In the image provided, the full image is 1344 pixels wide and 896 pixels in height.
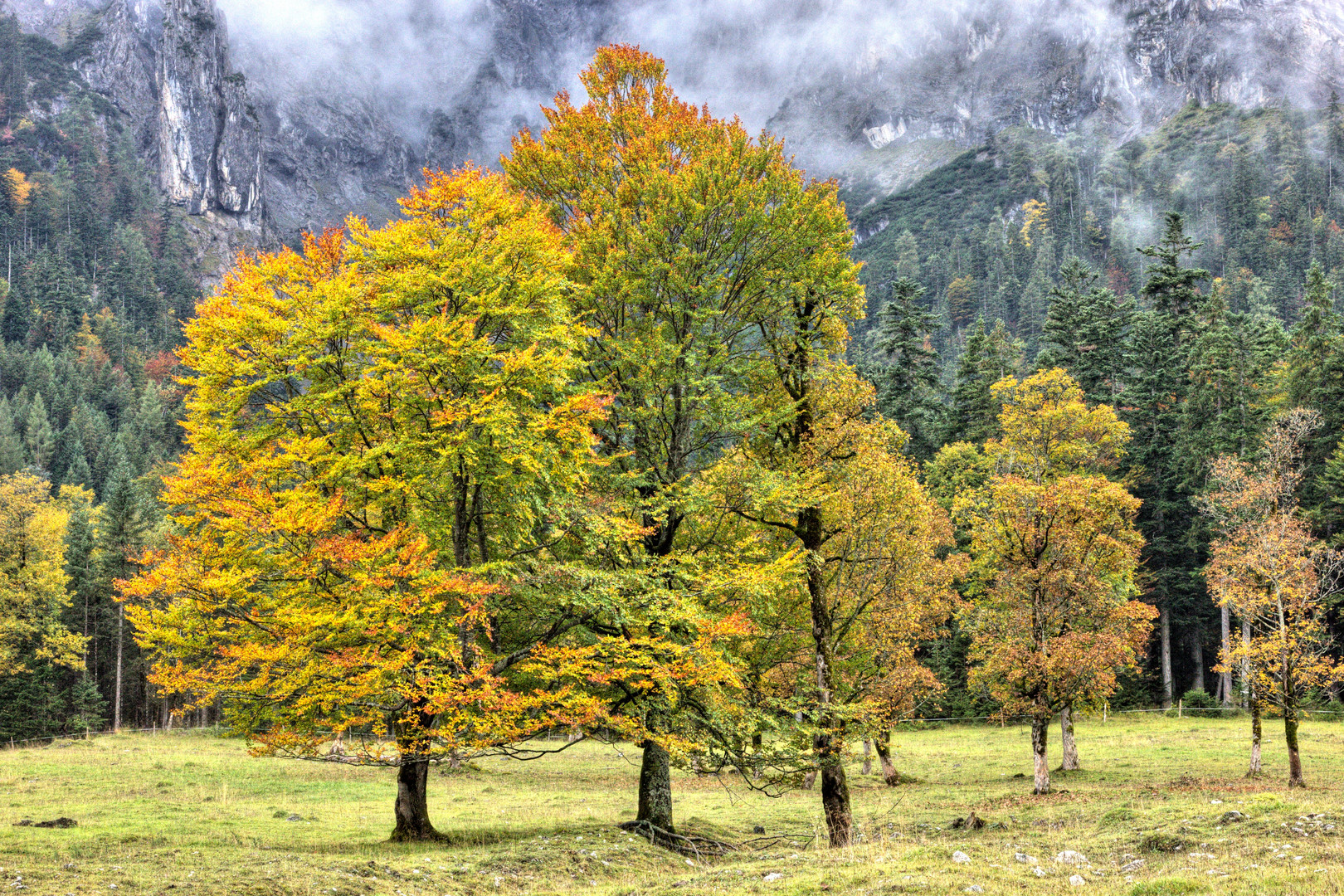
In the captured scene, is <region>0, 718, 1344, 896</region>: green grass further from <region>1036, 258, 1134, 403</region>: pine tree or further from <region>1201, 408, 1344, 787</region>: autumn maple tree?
<region>1036, 258, 1134, 403</region>: pine tree

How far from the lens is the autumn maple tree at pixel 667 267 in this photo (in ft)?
60.0

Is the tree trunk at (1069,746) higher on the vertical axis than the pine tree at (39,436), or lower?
lower

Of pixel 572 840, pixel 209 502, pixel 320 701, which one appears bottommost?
pixel 572 840

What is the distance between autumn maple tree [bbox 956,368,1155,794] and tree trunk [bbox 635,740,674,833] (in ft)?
44.7

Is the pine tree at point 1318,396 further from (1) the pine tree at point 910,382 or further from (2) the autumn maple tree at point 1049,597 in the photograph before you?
(2) the autumn maple tree at point 1049,597

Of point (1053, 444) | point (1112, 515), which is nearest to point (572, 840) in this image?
point (1112, 515)

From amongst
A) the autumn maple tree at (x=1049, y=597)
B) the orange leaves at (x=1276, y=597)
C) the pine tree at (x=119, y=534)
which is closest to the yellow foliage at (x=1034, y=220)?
the orange leaves at (x=1276, y=597)

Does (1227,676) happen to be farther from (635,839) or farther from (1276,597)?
(635,839)

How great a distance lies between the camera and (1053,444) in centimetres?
4075

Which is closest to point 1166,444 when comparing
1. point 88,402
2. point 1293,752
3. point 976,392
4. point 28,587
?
point 976,392

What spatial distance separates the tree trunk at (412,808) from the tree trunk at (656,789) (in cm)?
439

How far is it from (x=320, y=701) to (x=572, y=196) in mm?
12778

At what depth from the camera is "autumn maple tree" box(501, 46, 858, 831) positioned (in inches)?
720

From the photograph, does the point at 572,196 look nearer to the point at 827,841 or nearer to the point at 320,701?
the point at 320,701
